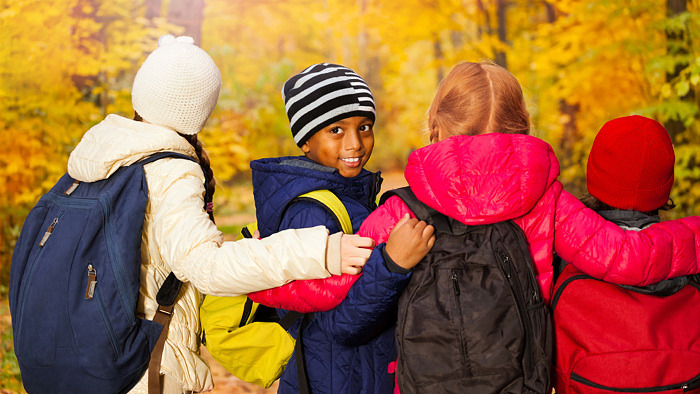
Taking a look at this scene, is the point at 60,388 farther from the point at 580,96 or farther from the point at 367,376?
the point at 580,96

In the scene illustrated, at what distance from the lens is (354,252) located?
5.55 feet

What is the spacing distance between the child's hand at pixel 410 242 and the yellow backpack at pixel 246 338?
565 millimetres

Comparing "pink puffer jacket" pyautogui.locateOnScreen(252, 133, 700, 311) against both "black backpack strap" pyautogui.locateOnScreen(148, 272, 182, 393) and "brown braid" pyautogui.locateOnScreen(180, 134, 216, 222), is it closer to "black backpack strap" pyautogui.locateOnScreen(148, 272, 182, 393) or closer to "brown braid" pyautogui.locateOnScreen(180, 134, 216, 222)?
"black backpack strap" pyautogui.locateOnScreen(148, 272, 182, 393)

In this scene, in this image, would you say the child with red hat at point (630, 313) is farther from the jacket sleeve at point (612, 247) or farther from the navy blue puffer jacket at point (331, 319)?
the navy blue puffer jacket at point (331, 319)

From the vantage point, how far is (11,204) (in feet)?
22.6

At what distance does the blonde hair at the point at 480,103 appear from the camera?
5.93 feet

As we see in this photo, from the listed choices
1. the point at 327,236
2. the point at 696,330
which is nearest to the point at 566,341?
the point at 696,330

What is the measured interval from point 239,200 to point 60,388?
8098 millimetres

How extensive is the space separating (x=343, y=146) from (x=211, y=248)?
67cm

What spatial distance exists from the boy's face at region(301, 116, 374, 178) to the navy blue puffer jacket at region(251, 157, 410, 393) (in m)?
0.08

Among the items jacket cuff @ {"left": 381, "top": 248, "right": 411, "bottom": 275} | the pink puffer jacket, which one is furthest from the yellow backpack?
jacket cuff @ {"left": 381, "top": 248, "right": 411, "bottom": 275}

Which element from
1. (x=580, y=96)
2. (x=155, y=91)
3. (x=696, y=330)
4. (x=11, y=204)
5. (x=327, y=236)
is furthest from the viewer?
(x=580, y=96)

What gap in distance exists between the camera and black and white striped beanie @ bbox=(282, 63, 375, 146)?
6.97 feet

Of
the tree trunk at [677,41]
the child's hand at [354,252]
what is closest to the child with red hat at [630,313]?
the child's hand at [354,252]
